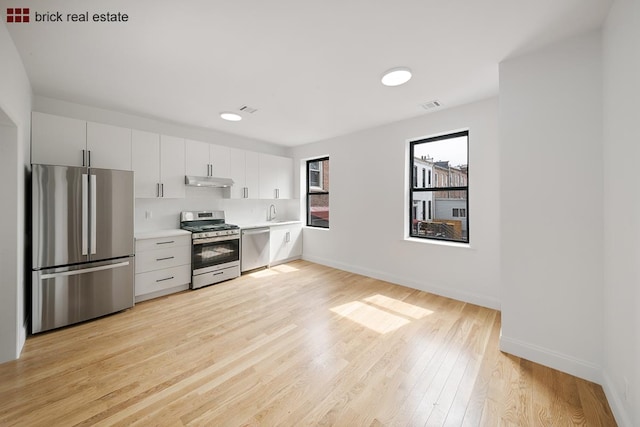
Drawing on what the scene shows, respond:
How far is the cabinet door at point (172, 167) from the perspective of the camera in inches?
142

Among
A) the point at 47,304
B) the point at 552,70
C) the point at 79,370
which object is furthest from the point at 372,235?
the point at 47,304

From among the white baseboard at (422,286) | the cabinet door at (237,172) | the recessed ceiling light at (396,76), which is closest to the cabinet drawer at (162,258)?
the cabinet door at (237,172)

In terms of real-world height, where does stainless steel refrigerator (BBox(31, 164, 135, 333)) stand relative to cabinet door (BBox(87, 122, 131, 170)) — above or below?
below

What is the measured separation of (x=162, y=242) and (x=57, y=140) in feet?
5.28

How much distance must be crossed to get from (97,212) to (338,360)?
3068 millimetres

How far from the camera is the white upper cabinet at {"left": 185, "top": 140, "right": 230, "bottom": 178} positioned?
388 cm

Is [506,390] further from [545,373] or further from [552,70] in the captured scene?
[552,70]

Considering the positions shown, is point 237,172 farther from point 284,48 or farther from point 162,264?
point 284,48

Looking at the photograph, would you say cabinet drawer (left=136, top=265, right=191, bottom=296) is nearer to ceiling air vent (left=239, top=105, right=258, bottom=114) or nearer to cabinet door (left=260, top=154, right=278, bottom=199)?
cabinet door (left=260, top=154, right=278, bottom=199)

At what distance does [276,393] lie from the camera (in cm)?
168

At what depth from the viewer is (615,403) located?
4.92 feet

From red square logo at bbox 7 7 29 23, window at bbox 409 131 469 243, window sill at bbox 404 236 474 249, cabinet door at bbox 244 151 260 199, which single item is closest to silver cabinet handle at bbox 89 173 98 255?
red square logo at bbox 7 7 29 23

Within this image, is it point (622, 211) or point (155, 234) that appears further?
point (155, 234)

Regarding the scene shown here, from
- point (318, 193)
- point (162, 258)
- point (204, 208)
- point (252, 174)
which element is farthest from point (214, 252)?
point (318, 193)
